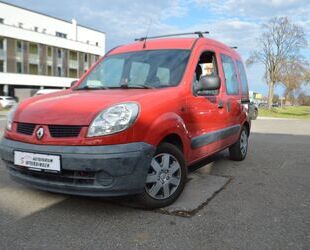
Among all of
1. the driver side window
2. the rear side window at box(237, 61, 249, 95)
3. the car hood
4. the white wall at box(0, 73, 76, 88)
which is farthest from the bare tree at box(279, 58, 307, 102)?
the car hood

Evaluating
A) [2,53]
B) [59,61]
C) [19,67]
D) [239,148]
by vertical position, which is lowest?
[239,148]

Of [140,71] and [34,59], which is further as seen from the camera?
[34,59]

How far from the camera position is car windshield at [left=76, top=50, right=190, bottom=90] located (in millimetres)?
5062

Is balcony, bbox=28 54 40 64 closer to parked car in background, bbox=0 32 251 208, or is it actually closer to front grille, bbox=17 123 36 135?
parked car in background, bbox=0 32 251 208

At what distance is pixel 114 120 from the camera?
13.0 ft

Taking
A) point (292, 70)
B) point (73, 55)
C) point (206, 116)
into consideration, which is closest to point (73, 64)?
point (73, 55)

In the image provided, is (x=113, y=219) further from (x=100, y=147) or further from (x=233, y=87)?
(x=233, y=87)

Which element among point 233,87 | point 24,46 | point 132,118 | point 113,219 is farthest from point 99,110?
point 24,46

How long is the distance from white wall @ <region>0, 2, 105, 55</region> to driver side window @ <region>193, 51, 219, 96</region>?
50273 millimetres

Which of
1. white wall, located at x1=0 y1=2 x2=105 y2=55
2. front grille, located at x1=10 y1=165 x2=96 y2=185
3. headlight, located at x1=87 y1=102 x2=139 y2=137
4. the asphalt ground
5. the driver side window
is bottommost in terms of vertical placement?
the asphalt ground

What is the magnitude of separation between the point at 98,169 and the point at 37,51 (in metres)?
56.9

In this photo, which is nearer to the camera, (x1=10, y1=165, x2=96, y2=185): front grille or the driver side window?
(x1=10, y1=165, x2=96, y2=185): front grille

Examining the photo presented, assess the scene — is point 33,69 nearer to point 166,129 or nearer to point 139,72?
point 139,72

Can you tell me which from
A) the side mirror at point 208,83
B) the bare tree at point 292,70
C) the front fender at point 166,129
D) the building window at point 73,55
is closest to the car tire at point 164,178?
the front fender at point 166,129
